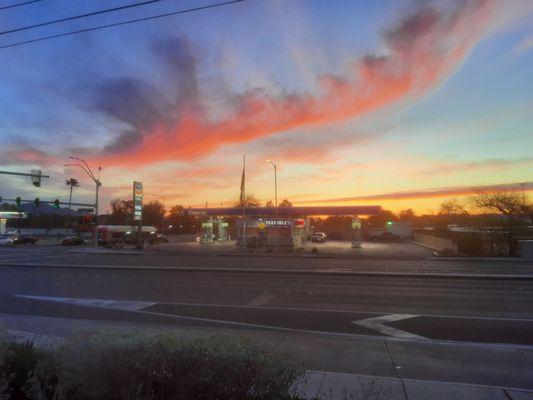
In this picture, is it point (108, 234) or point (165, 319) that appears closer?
point (165, 319)

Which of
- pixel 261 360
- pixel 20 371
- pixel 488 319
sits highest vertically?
pixel 261 360

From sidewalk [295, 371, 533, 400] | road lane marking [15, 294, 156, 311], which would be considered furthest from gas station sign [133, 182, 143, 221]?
sidewalk [295, 371, 533, 400]

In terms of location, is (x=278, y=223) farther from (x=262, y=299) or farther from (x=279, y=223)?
(x=262, y=299)

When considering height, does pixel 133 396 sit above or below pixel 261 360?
below

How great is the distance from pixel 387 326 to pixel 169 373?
290 inches

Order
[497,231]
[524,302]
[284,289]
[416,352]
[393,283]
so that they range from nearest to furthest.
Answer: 1. [416,352]
2. [524,302]
3. [284,289]
4. [393,283]
5. [497,231]

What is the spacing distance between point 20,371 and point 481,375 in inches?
231

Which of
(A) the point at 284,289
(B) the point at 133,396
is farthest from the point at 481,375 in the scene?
(A) the point at 284,289

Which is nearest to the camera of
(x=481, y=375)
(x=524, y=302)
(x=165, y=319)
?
(x=481, y=375)

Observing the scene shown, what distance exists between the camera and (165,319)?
11008 mm

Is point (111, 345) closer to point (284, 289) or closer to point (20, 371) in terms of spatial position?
point (20, 371)

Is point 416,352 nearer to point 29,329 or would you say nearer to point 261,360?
point 261,360

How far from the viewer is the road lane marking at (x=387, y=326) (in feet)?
31.0

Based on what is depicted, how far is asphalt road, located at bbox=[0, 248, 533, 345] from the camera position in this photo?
33.9ft
